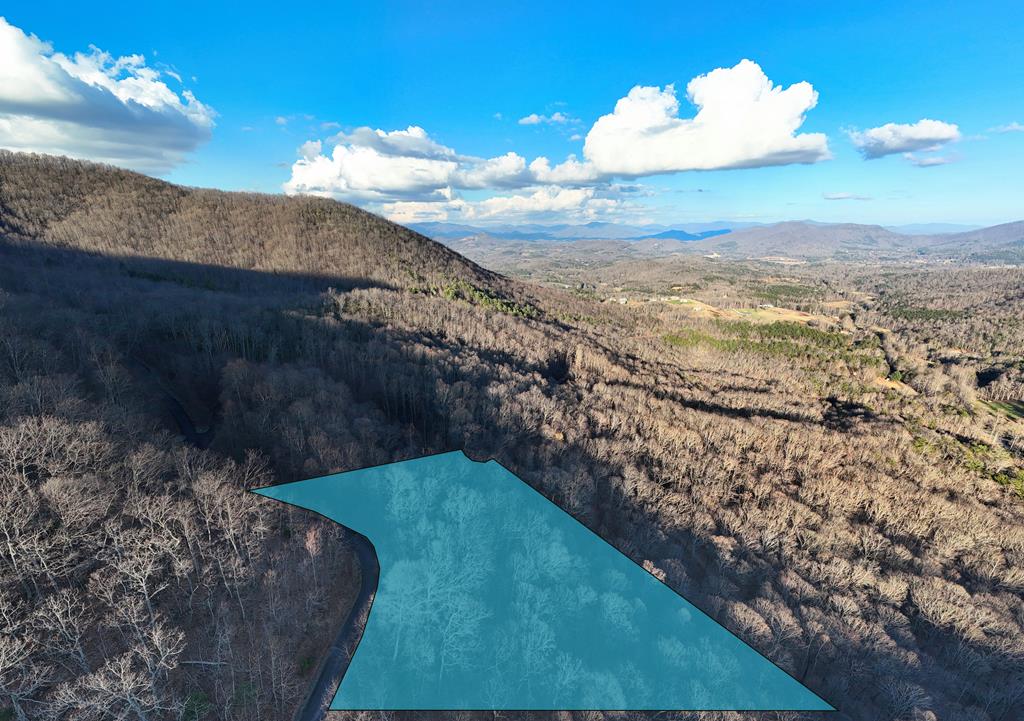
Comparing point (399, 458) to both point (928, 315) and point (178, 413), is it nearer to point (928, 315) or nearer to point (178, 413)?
point (178, 413)

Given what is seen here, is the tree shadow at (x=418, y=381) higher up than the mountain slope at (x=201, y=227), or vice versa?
the mountain slope at (x=201, y=227)
